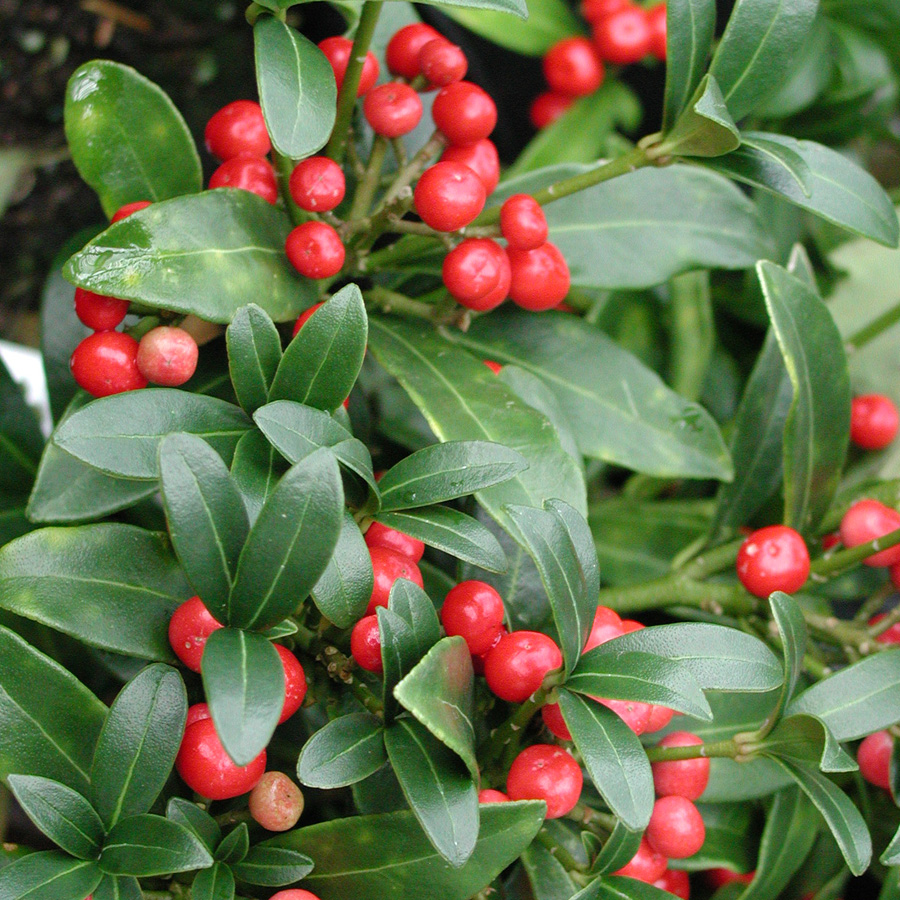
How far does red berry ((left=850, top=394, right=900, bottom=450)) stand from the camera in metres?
1.06

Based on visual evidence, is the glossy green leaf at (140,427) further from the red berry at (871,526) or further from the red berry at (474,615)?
the red berry at (871,526)

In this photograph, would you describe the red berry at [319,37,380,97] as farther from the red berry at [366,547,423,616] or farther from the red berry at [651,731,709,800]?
the red berry at [651,731,709,800]

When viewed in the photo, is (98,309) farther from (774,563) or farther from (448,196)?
(774,563)

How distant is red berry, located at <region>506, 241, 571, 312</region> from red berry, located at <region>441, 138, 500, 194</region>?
68 mm

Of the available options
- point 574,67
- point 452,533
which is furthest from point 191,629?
point 574,67

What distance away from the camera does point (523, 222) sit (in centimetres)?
70

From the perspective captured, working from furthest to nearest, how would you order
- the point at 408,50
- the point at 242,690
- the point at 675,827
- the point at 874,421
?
the point at 874,421 < the point at 408,50 < the point at 675,827 < the point at 242,690

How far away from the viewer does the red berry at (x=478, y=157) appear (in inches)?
30.0

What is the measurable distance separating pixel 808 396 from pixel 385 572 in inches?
17.0

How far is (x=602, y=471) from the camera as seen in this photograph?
1.21 m

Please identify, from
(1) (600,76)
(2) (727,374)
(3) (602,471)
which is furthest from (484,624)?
(1) (600,76)

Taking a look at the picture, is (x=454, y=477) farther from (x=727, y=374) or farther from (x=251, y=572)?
(x=727, y=374)

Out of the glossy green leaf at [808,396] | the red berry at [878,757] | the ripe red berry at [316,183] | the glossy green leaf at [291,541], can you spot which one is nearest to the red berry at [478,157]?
the ripe red berry at [316,183]

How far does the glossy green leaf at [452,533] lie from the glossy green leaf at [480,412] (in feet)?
0.14
